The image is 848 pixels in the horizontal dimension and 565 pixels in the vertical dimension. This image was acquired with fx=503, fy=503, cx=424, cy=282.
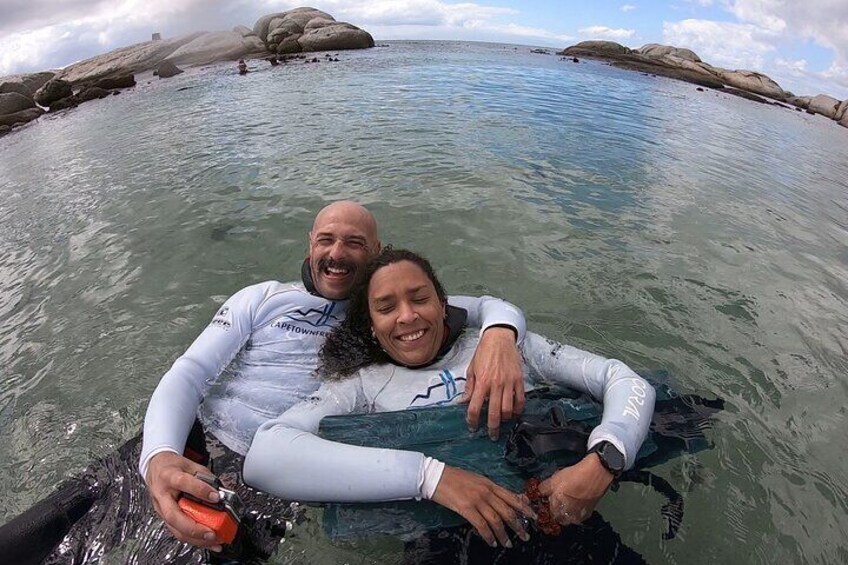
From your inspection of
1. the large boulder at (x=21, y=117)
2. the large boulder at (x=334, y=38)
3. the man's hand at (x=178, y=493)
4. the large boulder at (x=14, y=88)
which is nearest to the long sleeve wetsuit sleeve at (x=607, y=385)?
the man's hand at (x=178, y=493)

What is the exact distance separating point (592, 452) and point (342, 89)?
26.2 metres

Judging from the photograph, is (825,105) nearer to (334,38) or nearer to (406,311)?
(334,38)

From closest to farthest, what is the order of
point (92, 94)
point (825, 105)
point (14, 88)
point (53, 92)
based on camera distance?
1. point (53, 92)
2. point (92, 94)
3. point (14, 88)
4. point (825, 105)

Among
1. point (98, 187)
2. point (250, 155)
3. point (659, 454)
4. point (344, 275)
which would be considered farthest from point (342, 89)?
point (659, 454)

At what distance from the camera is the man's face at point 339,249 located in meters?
4.19

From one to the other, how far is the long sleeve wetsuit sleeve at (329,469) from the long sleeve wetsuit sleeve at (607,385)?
103 cm

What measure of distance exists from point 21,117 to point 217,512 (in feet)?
116

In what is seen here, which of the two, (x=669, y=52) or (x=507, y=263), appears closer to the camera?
(x=507, y=263)

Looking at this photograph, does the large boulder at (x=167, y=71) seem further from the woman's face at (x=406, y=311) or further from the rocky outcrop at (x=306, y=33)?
the woman's face at (x=406, y=311)

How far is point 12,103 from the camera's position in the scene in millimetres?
31156

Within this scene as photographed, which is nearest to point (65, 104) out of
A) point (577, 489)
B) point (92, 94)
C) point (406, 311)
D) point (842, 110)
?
point (92, 94)

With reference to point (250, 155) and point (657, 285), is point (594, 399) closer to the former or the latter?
point (657, 285)

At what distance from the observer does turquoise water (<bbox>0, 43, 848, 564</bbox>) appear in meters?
4.26

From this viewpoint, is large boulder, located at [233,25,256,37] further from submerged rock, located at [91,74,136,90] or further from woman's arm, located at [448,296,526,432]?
woman's arm, located at [448,296,526,432]
